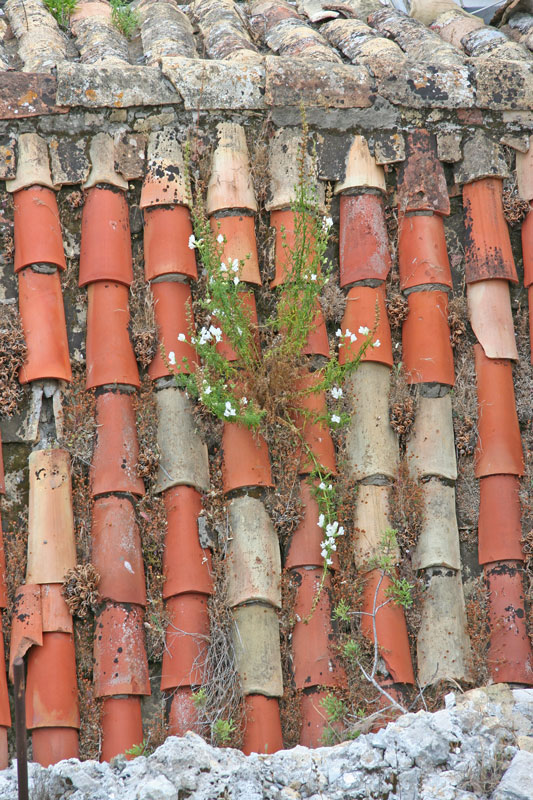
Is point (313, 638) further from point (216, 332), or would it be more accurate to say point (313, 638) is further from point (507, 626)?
point (216, 332)

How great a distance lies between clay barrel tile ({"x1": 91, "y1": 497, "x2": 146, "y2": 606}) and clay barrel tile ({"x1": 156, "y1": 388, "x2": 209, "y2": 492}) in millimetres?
239

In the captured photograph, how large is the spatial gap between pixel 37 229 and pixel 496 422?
103 inches

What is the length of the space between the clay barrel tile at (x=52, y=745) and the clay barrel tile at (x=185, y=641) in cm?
46

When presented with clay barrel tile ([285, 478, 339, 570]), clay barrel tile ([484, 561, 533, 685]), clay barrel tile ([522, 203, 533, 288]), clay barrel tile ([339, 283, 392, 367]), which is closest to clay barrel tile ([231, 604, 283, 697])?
clay barrel tile ([285, 478, 339, 570])

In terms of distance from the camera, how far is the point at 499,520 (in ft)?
15.6

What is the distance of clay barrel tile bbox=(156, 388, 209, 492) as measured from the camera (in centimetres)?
463

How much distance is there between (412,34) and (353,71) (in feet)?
3.92

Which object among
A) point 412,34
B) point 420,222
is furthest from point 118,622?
point 412,34

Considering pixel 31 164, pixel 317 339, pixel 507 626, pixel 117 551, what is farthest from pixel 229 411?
pixel 31 164

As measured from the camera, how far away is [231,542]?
15.0 ft

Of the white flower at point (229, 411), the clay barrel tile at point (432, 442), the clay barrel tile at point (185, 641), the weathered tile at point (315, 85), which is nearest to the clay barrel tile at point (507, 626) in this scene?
the clay barrel tile at point (432, 442)

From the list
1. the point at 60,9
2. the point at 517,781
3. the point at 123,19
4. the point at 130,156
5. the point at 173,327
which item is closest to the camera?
the point at 517,781

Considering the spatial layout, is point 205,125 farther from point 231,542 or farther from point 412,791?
point 412,791

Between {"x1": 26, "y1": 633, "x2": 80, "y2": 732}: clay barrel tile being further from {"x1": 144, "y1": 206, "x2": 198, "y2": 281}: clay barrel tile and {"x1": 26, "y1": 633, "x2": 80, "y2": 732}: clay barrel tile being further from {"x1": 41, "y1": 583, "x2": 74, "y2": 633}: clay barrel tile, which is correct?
{"x1": 144, "y1": 206, "x2": 198, "y2": 281}: clay barrel tile
